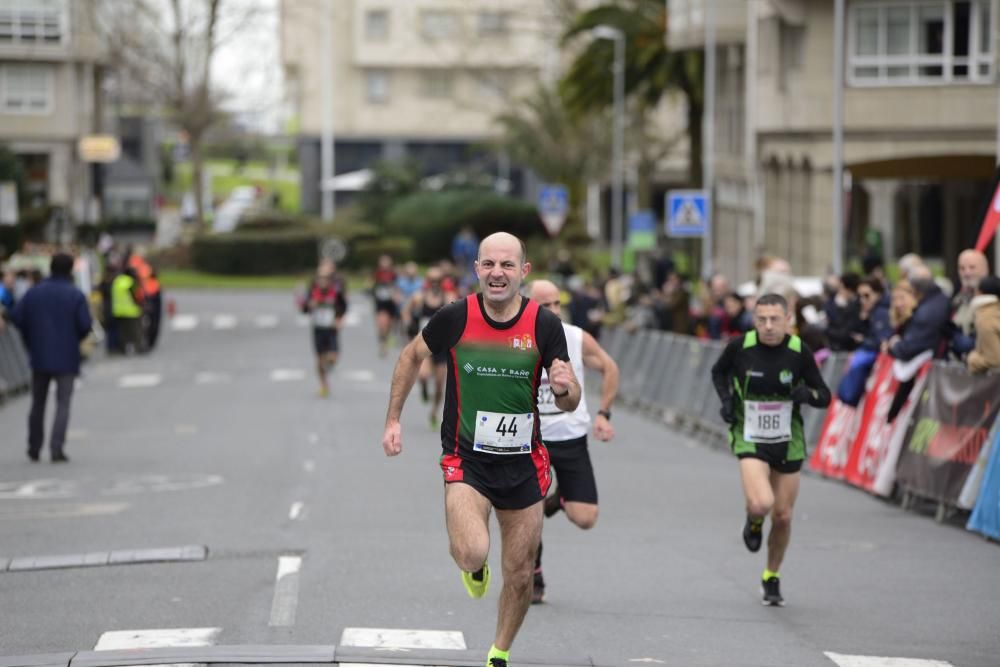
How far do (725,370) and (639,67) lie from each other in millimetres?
36052

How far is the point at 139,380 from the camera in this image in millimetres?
31625

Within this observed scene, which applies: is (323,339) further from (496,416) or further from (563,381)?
(563,381)

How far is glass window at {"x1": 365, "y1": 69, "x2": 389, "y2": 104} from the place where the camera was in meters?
89.8

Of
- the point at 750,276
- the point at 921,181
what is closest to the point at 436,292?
the point at 921,181

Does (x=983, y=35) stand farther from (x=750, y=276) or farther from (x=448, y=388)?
(x=448, y=388)

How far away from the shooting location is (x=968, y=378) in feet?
47.6

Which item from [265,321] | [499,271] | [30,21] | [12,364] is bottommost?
[265,321]

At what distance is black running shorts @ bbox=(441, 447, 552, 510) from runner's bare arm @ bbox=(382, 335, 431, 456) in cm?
23

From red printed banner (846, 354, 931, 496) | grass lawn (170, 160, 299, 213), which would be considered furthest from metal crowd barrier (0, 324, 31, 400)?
grass lawn (170, 160, 299, 213)

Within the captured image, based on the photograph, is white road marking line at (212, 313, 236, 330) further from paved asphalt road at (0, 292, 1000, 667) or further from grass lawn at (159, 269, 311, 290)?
paved asphalt road at (0, 292, 1000, 667)

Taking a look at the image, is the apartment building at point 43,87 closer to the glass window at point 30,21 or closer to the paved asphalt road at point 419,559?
the glass window at point 30,21

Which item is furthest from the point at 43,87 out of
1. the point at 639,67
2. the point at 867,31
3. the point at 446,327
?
the point at 446,327

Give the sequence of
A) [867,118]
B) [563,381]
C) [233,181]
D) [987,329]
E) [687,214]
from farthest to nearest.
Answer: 1. [233,181]
2. [867,118]
3. [687,214]
4. [987,329]
5. [563,381]

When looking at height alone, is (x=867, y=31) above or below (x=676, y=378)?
above
